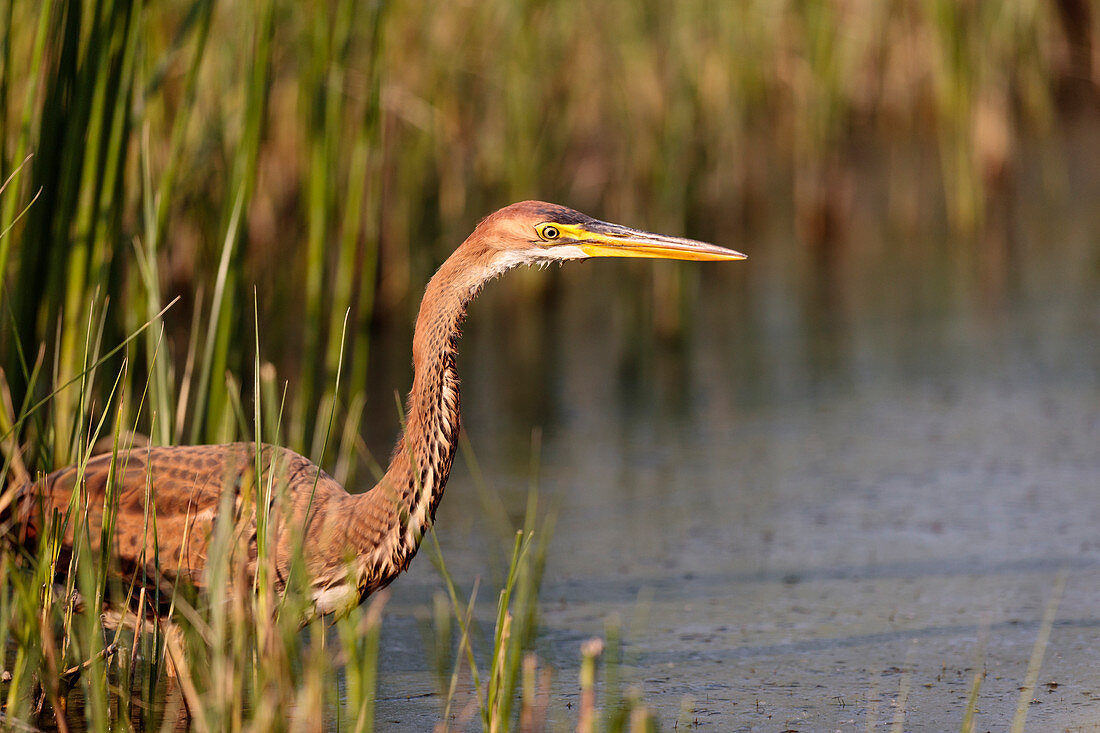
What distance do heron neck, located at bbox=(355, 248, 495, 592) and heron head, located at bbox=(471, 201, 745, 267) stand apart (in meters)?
0.08

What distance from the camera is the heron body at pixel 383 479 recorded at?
3.09 meters

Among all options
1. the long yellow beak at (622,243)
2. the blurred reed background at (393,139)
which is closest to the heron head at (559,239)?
the long yellow beak at (622,243)

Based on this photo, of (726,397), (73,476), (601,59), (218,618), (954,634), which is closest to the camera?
(218,618)

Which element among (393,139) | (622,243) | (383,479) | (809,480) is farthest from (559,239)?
(393,139)

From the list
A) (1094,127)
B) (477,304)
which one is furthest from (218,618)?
(1094,127)

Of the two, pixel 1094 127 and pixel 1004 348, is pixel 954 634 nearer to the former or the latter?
pixel 1004 348

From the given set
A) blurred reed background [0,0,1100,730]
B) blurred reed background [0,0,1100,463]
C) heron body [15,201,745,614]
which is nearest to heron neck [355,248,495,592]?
heron body [15,201,745,614]

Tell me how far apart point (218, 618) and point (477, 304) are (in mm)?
4963

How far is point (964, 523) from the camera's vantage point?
4.13 metres

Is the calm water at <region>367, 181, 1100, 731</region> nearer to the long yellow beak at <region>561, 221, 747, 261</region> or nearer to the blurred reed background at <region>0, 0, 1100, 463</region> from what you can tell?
the blurred reed background at <region>0, 0, 1100, 463</region>

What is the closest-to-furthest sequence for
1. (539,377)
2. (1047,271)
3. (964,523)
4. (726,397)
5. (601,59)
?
(964,523) < (726,397) < (539,377) < (1047,271) < (601,59)

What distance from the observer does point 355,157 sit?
13.8 feet

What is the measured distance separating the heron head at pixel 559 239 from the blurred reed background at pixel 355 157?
40 cm

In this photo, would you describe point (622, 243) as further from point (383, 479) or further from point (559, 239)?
point (383, 479)
